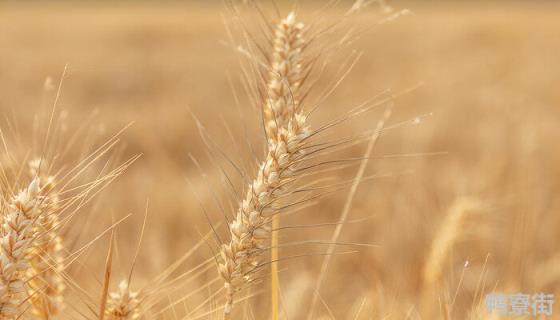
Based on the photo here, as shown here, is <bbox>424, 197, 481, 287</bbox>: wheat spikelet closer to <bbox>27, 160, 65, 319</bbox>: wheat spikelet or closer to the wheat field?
the wheat field

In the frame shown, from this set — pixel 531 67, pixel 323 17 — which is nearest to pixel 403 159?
pixel 323 17

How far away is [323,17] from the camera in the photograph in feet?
2.83

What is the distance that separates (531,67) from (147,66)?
3132mm

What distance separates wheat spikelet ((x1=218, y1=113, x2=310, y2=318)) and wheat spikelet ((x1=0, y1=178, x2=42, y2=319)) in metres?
0.21

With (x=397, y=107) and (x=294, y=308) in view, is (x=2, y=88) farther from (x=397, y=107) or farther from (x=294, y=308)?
(x=294, y=308)

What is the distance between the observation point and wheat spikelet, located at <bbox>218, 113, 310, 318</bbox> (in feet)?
2.34

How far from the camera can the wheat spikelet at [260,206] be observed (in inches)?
28.0

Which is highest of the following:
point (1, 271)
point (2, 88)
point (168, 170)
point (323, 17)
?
point (2, 88)

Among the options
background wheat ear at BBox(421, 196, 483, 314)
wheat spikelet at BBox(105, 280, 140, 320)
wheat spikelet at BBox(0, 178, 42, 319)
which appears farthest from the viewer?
background wheat ear at BBox(421, 196, 483, 314)

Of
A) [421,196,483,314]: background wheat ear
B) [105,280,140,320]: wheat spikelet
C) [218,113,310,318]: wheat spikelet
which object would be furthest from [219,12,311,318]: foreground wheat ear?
[421,196,483,314]: background wheat ear

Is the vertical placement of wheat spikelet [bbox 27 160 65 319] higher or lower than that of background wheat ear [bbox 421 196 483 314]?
higher

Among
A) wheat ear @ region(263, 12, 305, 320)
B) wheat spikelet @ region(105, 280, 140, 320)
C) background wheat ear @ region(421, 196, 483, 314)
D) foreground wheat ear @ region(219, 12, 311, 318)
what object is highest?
wheat ear @ region(263, 12, 305, 320)

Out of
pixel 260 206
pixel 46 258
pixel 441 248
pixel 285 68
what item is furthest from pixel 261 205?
pixel 441 248

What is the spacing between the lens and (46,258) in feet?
2.64
